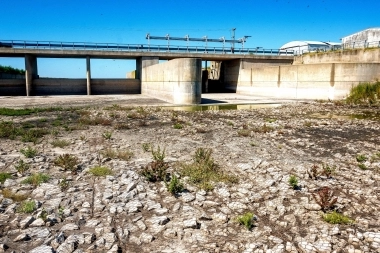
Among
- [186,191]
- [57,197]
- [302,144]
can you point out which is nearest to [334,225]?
[186,191]

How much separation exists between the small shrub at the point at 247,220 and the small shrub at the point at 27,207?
11.2ft

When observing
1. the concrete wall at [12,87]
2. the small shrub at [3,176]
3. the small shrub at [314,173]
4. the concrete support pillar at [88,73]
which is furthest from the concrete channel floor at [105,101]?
the small shrub at [314,173]

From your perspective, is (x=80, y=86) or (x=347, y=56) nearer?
(x=347, y=56)

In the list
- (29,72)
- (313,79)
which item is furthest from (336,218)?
(29,72)

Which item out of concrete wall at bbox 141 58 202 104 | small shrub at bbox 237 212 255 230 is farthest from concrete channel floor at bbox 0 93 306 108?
small shrub at bbox 237 212 255 230

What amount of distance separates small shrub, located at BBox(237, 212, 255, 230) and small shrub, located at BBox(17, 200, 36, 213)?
3400 mm

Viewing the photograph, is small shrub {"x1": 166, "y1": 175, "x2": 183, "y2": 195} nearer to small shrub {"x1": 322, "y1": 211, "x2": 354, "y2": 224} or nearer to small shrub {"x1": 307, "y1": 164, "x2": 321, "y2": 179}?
small shrub {"x1": 322, "y1": 211, "x2": 354, "y2": 224}

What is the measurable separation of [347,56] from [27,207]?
3641cm

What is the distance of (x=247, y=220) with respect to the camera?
4227mm

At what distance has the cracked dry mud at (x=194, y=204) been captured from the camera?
382cm

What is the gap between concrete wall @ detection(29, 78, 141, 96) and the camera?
1479 inches

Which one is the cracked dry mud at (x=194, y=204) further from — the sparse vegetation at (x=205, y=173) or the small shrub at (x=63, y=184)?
the sparse vegetation at (x=205, y=173)

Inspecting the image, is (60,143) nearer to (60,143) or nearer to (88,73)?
(60,143)

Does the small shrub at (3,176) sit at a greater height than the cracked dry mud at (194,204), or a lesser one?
greater
